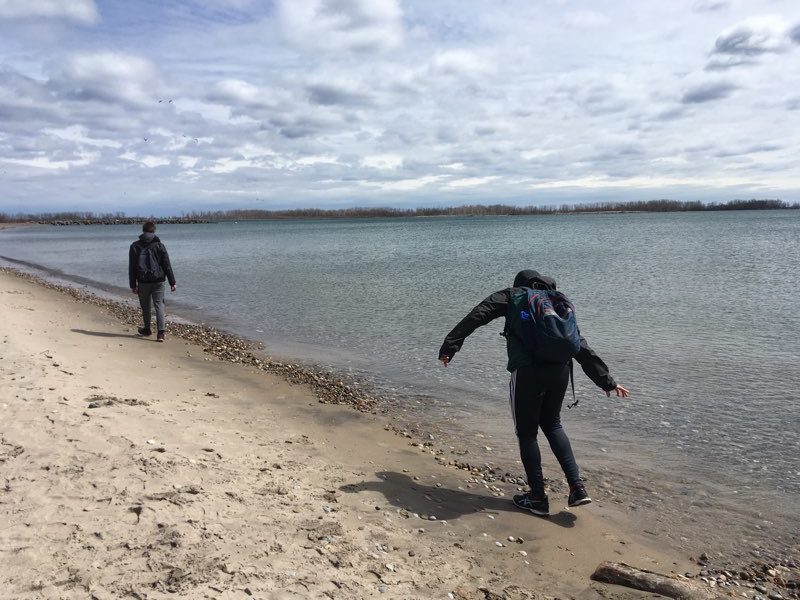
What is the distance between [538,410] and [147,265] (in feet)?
33.0

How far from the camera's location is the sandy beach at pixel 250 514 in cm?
378

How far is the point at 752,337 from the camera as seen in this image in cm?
1470

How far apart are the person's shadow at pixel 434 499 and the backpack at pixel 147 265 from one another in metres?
8.63

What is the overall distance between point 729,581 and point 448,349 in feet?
10.00

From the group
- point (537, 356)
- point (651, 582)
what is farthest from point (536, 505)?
point (537, 356)

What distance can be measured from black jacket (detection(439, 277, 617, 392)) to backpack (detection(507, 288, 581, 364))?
3.0 inches

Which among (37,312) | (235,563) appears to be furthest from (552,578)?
(37,312)

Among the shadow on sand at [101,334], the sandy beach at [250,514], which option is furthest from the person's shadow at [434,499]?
the shadow on sand at [101,334]

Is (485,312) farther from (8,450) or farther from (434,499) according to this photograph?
(8,450)

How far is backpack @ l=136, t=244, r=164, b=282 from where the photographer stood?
40.6ft

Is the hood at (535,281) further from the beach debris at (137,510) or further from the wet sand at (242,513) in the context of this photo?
the beach debris at (137,510)

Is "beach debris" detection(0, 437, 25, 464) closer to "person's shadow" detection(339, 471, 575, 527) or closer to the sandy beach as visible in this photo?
the sandy beach

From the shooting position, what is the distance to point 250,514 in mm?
4652

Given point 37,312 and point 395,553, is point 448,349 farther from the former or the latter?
point 37,312
